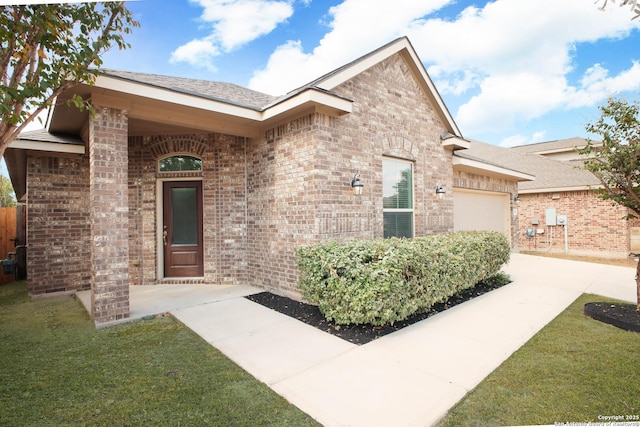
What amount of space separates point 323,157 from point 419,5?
2.51 metres

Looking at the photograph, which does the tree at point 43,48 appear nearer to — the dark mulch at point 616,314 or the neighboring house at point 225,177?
the neighboring house at point 225,177

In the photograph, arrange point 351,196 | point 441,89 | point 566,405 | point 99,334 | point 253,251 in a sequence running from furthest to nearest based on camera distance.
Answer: point 441,89
point 253,251
point 351,196
point 99,334
point 566,405

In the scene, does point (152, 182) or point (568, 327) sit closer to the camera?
point (568, 327)

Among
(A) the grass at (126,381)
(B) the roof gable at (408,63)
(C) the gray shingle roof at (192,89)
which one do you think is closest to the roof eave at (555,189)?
(B) the roof gable at (408,63)

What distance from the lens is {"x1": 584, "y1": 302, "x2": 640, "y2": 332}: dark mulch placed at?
3.93m

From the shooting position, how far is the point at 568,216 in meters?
13.2

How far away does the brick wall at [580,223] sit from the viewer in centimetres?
1199

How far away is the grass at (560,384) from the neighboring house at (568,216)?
357 inches

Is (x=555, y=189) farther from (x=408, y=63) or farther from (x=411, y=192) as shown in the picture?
(x=408, y=63)

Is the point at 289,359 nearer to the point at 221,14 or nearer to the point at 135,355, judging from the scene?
the point at 135,355

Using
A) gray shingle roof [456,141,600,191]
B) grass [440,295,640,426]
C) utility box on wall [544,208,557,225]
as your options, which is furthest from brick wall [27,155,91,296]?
utility box on wall [544,208,557,225]

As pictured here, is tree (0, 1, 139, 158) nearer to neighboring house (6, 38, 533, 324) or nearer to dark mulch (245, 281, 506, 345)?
neighboring house (6, 38, 533, 324)

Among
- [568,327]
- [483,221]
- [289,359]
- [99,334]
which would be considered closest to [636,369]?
[568,327]

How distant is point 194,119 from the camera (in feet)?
17.5
